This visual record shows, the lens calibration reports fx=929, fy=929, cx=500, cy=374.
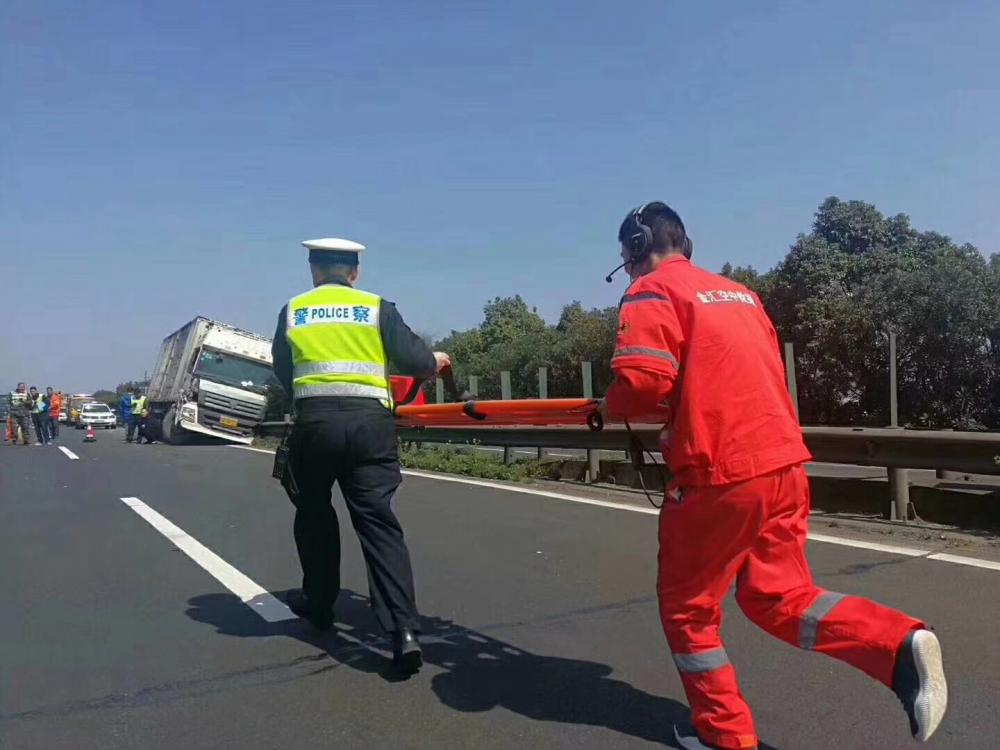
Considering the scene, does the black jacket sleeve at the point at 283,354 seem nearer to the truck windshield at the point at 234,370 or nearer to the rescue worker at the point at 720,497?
the rescue worker at the point at 720,497

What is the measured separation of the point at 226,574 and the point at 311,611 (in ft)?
5.26

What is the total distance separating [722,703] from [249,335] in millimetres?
26162

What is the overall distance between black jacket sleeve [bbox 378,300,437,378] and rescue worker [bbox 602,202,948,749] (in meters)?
1.31

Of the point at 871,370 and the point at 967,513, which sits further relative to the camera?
the point at 871,370

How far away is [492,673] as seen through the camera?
13.1 ft

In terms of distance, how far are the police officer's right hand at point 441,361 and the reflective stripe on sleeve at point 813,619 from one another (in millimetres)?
2017

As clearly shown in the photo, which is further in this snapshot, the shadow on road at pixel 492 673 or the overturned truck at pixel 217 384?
the overturned truck at pixel 217 384

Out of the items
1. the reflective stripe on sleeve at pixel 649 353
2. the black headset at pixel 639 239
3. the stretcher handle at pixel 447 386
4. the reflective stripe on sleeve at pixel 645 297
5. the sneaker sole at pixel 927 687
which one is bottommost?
the sneaker sole at pixel 927 687

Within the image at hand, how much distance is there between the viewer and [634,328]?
2.93m

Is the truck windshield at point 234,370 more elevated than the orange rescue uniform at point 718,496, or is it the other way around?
the truck windshield at point 234,370

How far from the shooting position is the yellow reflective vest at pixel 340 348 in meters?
4.02

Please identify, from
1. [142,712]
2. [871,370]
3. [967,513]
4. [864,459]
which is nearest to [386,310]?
[142,712]

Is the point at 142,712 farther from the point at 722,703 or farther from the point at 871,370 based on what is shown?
the point at 871,370

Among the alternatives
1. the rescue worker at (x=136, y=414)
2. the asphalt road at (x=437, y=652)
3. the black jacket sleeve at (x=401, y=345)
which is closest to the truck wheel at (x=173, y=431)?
the rescue worker at (x=136, y=414)
